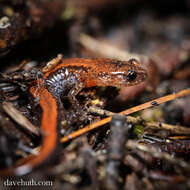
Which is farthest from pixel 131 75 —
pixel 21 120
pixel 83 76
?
pixel 21 120

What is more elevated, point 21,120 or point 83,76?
point 83,76

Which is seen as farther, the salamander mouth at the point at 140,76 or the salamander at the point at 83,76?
the salamander mouth at the point at 140,76

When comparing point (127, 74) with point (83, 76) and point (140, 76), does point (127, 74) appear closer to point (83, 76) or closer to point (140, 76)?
point (140, 76)

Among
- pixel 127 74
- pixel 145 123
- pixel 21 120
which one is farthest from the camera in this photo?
pixel 127 74

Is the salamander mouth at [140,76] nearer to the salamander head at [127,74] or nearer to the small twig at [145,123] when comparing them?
the salamander head at [127,74]

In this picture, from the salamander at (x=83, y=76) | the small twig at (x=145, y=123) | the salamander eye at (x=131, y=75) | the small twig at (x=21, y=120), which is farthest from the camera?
the salamander eye at (x=131, y=75)

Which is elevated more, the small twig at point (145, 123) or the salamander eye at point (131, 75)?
the salamander eye at point (131, 75)

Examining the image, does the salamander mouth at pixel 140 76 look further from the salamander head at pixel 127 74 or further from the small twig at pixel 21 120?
the small twig at pixel 21 120

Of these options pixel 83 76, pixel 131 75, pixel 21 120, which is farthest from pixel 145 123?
pixel 21 120

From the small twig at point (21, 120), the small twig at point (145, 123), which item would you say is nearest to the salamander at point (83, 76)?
the small twig at point (145, 123)

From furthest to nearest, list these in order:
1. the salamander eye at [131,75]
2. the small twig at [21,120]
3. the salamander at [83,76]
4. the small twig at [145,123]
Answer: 1. the salamander eye at [131,75]
2. the salamander at [83,76]
3. the small twig at [145,123]
4. the small twig at [21,120]

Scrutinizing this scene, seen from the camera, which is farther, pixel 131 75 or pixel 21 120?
pixel 131 75

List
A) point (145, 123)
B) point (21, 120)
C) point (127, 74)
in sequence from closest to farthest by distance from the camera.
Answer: point (21, 120) → point (145, 123) → point (127, 74)
